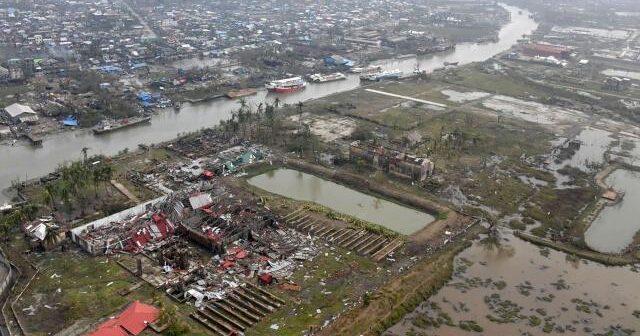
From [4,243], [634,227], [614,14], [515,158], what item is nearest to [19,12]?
[4,243]

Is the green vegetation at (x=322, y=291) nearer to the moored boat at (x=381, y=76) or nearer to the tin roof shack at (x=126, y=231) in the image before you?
the tin roof shack at (x=126, y=231)

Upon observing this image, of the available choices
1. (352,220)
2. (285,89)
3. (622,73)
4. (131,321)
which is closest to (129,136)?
(285,89)

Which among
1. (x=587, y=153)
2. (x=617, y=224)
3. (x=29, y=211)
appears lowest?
(x=587, y=153)

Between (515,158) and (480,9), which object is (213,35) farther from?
(480,9)

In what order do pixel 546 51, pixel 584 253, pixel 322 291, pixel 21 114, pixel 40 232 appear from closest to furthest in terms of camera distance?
pixel 322 291 < pixel 40 232 < pixel 584 253 < pixel 21 114 < pixel 546 51

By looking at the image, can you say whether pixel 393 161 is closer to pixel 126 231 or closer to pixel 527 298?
pixel 527 298

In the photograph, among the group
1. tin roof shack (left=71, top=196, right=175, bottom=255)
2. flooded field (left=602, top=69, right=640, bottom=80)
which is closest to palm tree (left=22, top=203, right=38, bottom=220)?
tin roof shack (left=71, top=196, right=175, bottom=255)

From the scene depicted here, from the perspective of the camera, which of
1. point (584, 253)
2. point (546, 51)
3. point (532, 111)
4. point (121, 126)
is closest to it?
point (584, 253)
